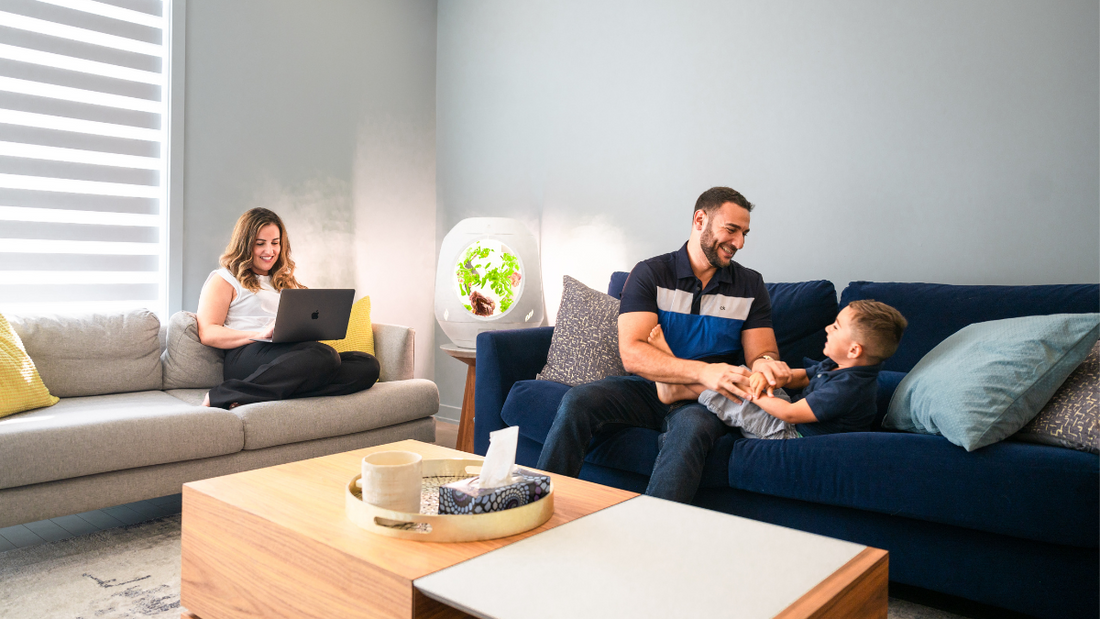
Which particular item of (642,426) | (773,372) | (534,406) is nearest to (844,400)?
(773,372)

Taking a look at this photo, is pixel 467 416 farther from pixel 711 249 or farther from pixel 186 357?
pixel 711 249

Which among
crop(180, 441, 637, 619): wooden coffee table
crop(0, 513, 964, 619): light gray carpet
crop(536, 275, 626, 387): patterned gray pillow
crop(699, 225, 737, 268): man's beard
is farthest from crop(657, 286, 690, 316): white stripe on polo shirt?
crop(0, 513, 964, 619): light gray carpet

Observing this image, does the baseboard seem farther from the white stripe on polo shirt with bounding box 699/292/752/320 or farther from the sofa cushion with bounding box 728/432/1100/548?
the sofa cushion with bounding box 728/432/1100/548

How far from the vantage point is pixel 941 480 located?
161 centimetres

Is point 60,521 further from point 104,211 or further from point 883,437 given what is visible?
point 883,437

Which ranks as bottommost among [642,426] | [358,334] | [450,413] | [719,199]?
[450,413]

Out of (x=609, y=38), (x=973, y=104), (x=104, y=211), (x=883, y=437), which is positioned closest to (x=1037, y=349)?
(x=883, y=437)

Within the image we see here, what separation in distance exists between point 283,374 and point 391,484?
5.35 feet

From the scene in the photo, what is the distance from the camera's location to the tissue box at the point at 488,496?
1142 mm

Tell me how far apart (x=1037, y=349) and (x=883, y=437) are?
411mm

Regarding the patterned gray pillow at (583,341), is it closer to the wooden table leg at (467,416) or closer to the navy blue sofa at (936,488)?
the navy blue sofa at (936,488)

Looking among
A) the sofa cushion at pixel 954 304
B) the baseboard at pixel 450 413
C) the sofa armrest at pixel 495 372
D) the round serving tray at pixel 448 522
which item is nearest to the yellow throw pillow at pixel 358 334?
the sofa armrest at pixel 495 372

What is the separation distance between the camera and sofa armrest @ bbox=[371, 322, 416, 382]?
318cm

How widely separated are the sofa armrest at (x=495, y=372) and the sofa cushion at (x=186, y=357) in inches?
45.2
